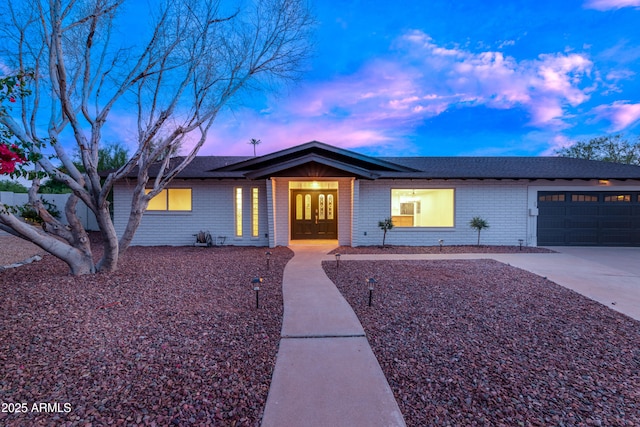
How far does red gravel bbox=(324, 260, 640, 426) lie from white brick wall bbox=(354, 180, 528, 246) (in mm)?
5494

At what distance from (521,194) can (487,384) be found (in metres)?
10.7

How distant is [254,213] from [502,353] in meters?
9.23

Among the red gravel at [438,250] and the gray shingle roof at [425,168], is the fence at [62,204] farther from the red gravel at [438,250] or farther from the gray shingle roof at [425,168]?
the red gravel at [438,250]

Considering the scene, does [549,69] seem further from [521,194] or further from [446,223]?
[446,223]

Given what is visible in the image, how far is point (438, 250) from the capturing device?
981cm

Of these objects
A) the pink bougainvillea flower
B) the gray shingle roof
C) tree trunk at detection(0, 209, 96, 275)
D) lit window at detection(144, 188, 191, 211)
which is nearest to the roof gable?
the gray shingle roof

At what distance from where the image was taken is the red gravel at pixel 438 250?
369 inches

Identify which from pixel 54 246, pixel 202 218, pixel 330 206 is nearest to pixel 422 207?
pixel 330 206

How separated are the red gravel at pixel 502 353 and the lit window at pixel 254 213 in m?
6.21

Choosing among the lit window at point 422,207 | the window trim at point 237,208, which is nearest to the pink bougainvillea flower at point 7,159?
the window trim at point 237,208

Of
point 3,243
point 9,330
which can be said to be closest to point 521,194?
point 9,330

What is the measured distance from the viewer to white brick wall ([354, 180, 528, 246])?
35.1 ft

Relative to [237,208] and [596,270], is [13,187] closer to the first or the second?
[237,208]

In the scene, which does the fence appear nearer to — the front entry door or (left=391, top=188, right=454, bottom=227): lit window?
the front entry door
